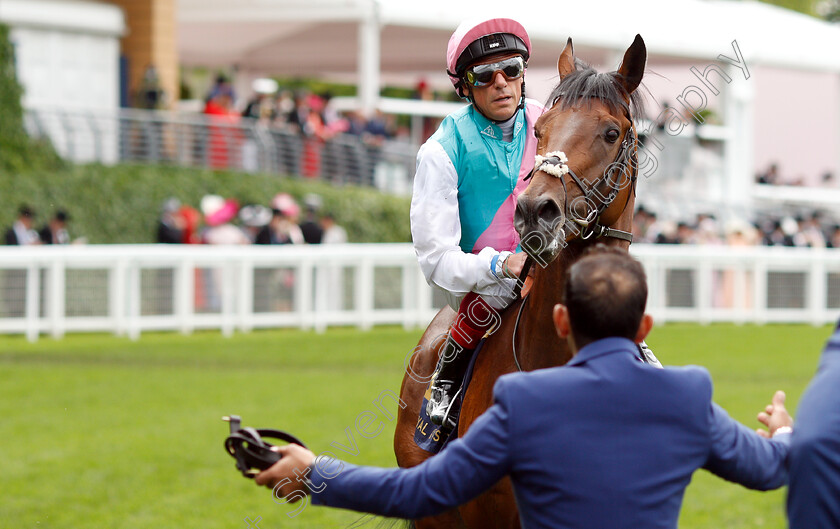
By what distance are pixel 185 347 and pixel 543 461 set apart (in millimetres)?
11033

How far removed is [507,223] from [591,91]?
24.3 inches

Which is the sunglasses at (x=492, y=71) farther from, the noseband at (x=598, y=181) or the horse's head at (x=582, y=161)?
the noseband at (x=598, y=181)

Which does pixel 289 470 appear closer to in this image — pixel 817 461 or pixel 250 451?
pixel 250 451

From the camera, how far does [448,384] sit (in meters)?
3.88

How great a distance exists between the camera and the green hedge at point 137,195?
1593 centimetres

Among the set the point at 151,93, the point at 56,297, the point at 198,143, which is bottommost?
the point at 56,297

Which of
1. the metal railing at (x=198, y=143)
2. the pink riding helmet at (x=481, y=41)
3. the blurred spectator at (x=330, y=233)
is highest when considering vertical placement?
the metal railing at (x=198, y=143)

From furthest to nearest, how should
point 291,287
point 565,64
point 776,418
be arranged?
point 291,287 < point 565,64 < point 776,418

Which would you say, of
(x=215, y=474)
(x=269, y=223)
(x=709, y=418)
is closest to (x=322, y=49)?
(x=269, y=223)

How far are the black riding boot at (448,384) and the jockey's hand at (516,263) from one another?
466 mm

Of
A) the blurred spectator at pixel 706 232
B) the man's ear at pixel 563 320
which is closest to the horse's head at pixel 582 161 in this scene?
the man's ear at pixel 563 320

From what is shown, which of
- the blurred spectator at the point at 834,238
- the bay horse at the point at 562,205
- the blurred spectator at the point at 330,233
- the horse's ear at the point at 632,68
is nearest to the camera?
the bay horse at the point at 562,205

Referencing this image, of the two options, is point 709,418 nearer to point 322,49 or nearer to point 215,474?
point 215,474

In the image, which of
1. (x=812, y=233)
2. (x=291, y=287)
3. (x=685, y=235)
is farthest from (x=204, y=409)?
(x=812, y=233)
